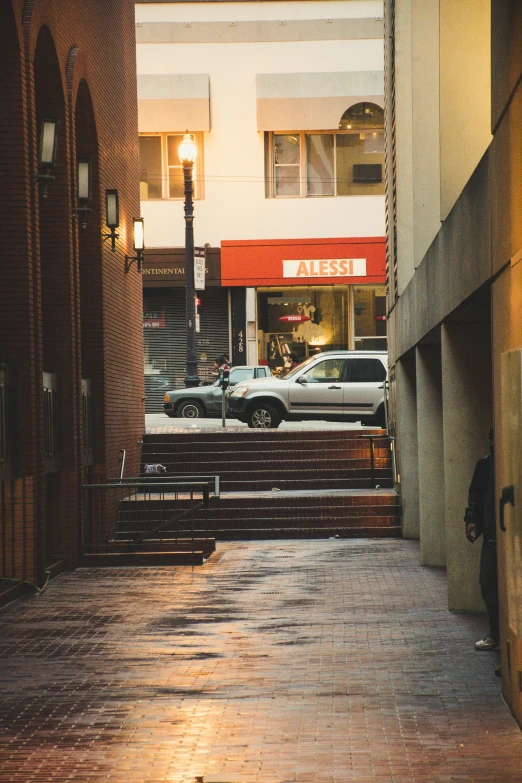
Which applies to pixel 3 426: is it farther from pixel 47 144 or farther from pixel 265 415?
pixel 265 415

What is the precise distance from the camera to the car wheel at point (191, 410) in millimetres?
29109

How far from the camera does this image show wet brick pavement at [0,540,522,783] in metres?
6.42

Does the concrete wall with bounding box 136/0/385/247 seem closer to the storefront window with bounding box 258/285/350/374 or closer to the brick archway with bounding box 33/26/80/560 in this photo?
the storefront window with bounding box 258/285/350/374

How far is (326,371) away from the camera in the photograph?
24.9 m

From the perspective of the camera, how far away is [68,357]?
51.3ft

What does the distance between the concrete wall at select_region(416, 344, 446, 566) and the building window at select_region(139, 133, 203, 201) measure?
72.4 ft

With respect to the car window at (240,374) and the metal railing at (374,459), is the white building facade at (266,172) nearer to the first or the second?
the car window at (240,374)

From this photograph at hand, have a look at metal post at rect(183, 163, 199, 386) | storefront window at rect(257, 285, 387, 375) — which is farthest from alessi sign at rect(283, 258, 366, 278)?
metal post at rect(183, 163, 199, 386)

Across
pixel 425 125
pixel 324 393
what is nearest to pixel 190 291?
pixel 324 393

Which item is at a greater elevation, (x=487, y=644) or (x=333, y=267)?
(x=333, y=267)

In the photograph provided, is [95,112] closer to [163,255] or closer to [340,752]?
[340,752]

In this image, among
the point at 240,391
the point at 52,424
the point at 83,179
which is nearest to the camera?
the point at 52,424

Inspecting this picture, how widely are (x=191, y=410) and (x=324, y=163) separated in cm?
1036

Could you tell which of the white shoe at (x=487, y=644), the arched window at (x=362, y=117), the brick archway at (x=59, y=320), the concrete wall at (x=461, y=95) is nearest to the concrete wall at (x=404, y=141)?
the brick archway at (x=59, y=320)
